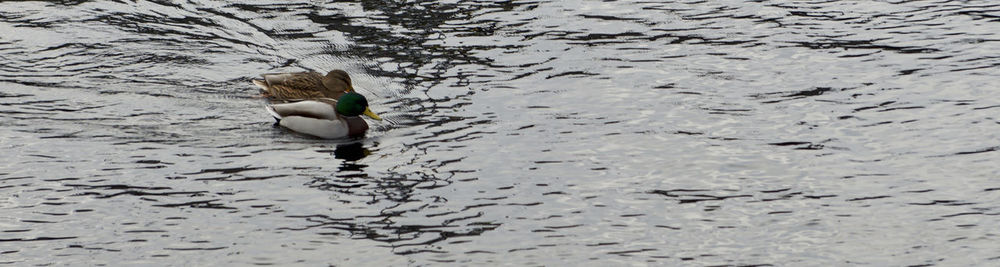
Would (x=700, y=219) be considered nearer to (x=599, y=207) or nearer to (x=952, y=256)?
(x=599, y=207)

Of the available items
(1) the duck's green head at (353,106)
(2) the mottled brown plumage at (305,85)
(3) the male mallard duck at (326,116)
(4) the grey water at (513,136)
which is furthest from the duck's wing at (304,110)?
(2) the mottled brown plumage at (305,85)

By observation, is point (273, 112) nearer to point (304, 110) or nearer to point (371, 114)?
point (304, 110)

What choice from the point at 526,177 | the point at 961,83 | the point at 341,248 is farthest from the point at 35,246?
→ the point at 961,83

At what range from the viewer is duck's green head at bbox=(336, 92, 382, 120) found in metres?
18.9

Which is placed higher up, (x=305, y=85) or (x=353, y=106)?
(x=353, y=106)

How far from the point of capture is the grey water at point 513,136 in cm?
1375

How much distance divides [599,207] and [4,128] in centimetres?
799

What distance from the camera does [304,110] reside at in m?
18.9

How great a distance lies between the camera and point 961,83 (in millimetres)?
19672

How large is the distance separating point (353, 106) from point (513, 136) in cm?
237

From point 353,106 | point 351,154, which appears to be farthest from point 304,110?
point 351,154

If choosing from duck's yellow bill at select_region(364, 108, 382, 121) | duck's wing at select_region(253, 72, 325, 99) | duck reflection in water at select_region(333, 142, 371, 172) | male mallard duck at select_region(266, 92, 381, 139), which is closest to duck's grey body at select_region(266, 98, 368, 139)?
male mallard duck at select_region(266, 92, 381, 139)

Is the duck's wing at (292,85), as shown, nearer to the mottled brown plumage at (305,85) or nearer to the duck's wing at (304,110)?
the mottled brown plumage at (305,85)

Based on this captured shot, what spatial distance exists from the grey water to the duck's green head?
1.17 ft
